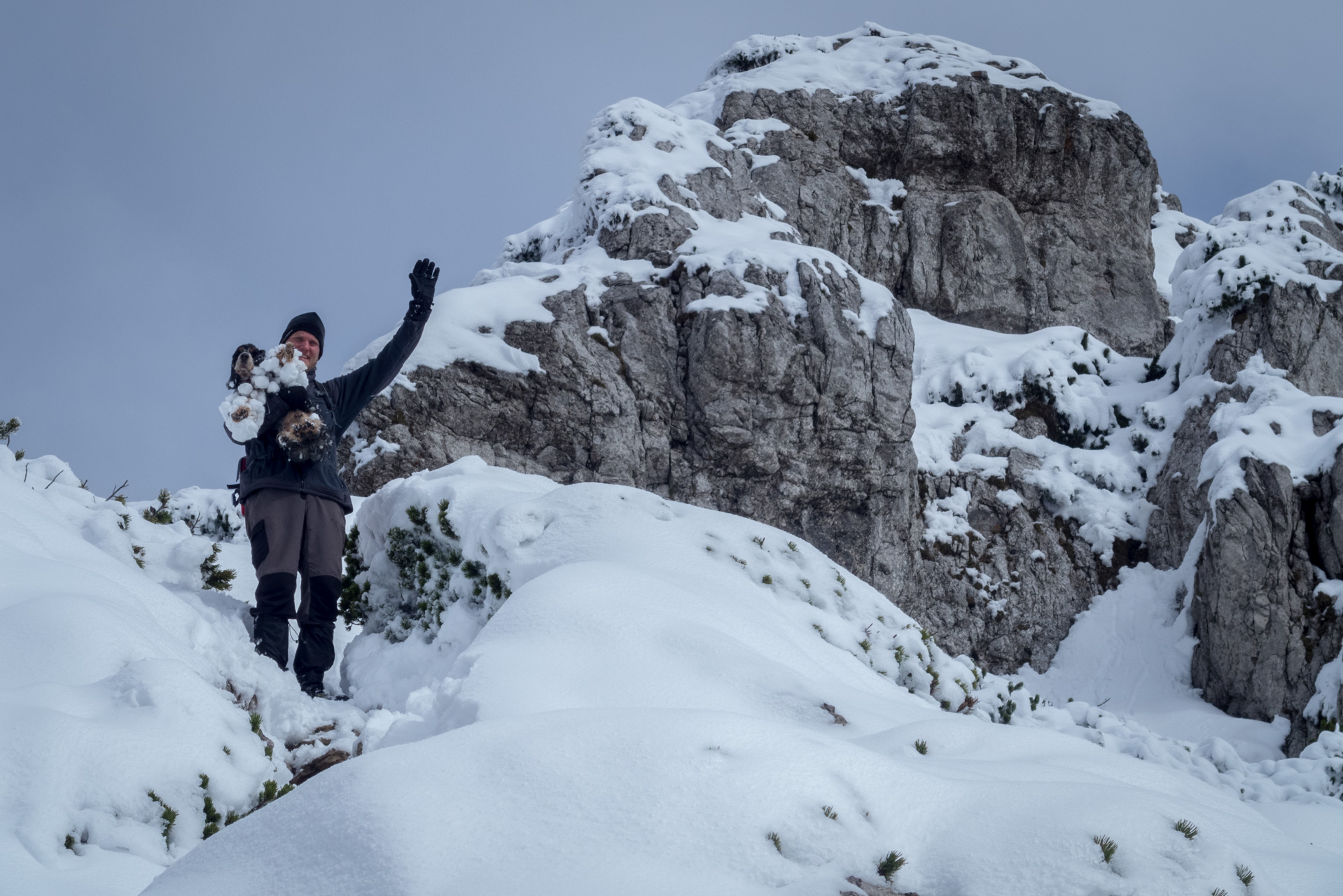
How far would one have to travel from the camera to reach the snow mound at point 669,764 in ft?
7.67

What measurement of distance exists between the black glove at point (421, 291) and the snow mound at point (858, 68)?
21045 millimetres

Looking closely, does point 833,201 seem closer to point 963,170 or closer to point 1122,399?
point 963,170

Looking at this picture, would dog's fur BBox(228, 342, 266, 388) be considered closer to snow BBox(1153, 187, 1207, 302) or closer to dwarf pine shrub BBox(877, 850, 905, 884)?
dwarf pine shrub BBox(877, 850, 905, 884)

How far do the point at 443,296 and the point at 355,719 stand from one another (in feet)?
37.0

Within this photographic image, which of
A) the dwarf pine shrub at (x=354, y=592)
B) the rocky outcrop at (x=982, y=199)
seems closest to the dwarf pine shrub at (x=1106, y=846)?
the dwarf pine shrub at (x=354, y=592)

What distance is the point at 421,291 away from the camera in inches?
225

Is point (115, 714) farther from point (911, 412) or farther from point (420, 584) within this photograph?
point (911, 412)

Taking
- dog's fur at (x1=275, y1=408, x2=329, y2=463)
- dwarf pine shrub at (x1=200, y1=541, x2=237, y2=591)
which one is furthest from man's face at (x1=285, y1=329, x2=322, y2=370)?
dwarf pine shrub at (x1=200, y1=541, x2=237, y2=591)

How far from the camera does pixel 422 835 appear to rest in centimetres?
228

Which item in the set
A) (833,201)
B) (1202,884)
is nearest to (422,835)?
(1202,884)

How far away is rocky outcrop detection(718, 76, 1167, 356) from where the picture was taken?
23.7 meters

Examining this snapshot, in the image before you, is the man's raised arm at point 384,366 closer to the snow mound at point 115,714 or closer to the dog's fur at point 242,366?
the dog's fur at point 242,366

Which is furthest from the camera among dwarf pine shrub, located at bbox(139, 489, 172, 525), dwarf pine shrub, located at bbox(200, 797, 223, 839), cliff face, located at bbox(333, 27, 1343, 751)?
cliff face, located at bbox(333, 27, 1343, 751)

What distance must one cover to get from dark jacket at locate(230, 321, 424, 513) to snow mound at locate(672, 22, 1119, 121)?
21392 millimetres
